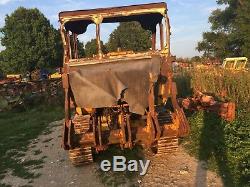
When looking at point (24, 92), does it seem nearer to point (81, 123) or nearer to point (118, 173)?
point (81, 123)

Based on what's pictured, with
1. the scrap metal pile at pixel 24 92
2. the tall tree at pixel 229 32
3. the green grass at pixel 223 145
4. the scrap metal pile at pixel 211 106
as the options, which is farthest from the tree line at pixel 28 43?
the green grass at pixel 223 145

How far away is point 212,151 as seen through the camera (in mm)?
7613

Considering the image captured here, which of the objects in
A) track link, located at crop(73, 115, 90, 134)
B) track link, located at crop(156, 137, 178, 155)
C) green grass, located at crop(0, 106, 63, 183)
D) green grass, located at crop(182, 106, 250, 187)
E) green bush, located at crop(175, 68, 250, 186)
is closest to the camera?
green grass, located at crop(182, 106, 250, 187)

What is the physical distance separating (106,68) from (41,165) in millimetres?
2715

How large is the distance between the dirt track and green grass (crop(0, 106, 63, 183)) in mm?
272

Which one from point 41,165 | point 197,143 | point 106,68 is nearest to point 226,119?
point 197,143

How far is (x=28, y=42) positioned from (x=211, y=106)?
1334 inches

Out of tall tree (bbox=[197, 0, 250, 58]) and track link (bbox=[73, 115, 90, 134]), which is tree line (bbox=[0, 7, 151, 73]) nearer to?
tall tree (bbox=[197, 0, 250, 58])

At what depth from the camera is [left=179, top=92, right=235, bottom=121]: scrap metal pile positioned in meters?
8.72

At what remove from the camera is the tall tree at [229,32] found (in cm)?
3456

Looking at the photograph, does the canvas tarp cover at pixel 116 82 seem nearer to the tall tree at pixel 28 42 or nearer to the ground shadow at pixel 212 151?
the ground shadow at pixel 212 151

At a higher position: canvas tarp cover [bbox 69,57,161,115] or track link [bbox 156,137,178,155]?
canvas tarp cover [bbox 69,57,161,115]

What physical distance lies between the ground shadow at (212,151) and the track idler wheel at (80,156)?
7.19ft

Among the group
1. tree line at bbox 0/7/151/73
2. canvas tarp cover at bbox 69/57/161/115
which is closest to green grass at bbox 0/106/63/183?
canvas tarp cover at bbox 69/57/161/115
